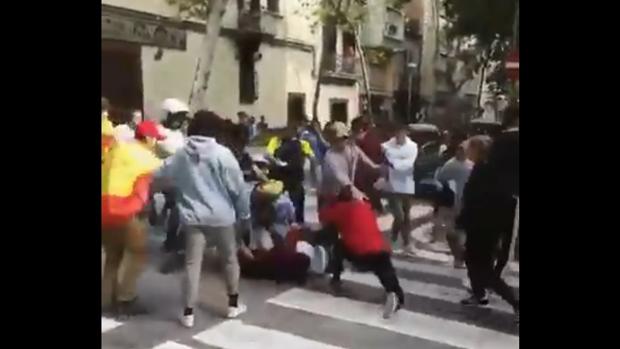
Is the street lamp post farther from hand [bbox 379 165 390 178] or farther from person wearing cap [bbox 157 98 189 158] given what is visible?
person wearing cap [bbox 157 98 189 158]

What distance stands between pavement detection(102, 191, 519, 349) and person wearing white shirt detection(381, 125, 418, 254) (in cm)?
2

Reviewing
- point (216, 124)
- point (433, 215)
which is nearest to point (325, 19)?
point (216, 124)

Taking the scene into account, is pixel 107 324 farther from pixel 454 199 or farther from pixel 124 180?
pixel 454 199

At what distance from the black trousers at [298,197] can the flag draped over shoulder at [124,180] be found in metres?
0.21

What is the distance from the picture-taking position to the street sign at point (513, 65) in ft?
3.53

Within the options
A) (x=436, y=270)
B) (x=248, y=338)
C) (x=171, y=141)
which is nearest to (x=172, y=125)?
(x=171, y=141)

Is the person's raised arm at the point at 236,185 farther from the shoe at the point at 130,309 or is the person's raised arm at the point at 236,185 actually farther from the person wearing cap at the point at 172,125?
the shoe at the point at 130,309

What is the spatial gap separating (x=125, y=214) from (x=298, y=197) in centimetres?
27

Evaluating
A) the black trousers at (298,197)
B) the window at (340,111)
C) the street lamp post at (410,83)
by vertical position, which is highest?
Answer: the street lamp post at (410,83)

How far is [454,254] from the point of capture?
1.12m

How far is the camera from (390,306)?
3.74 feet

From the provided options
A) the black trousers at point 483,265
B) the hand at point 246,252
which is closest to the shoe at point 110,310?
the hand at point 246,252
